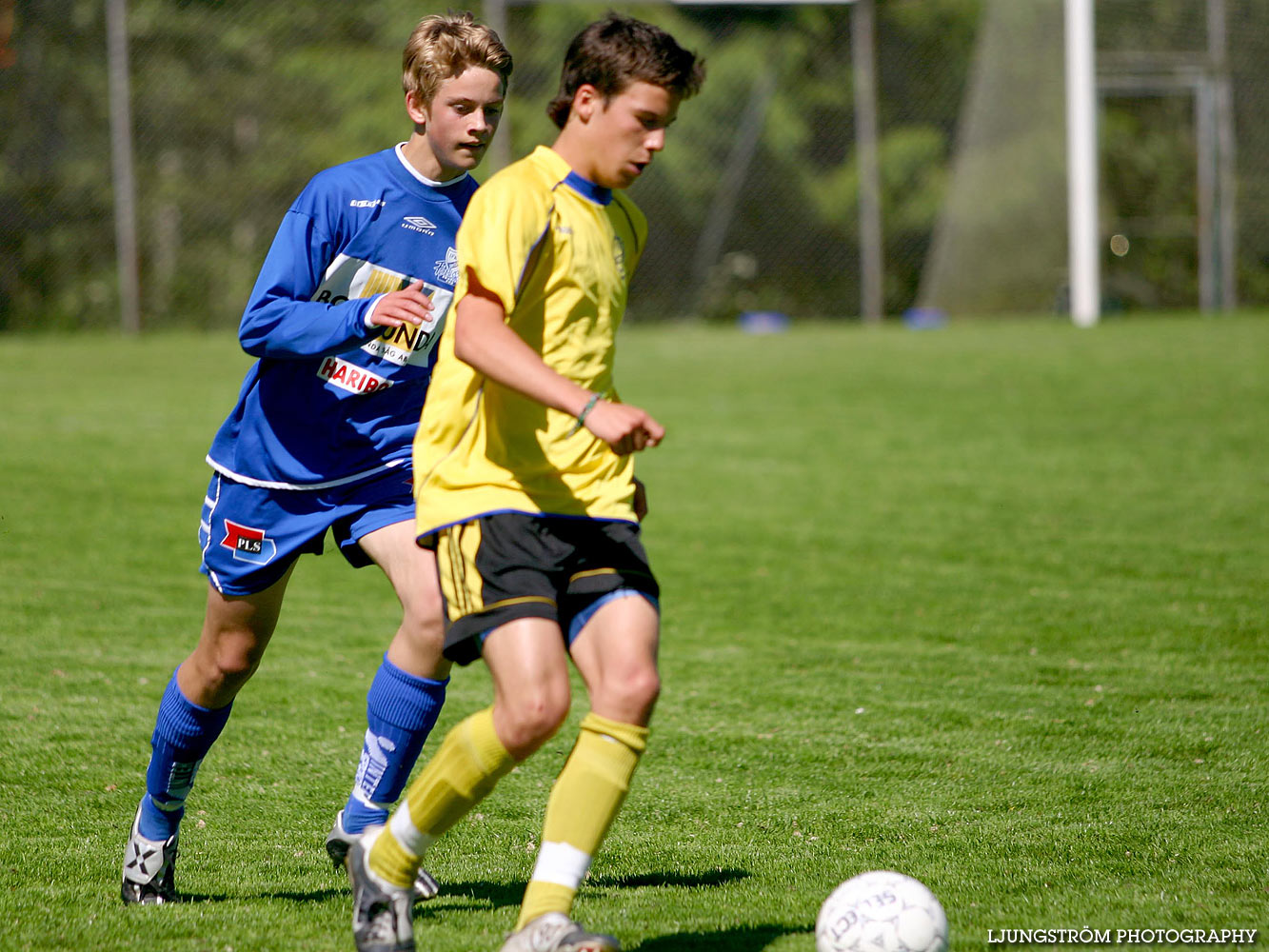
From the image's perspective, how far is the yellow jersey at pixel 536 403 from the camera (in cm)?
289

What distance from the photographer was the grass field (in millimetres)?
3566

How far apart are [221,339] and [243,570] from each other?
52.9 feet

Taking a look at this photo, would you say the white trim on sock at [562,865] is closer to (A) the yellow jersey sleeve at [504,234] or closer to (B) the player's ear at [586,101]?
(A) the yellow jersey sleeve at [504,234]

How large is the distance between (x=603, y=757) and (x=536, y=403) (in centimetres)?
69

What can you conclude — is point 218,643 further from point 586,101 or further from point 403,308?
point 586,101

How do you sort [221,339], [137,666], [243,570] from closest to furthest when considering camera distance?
1. [243,570]
2. [137,666]
3. [221,339]

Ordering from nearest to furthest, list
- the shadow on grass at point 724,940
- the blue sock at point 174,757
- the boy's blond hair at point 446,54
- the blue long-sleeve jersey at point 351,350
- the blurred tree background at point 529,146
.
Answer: the shadow on grass at point 724,940 < the boy's blond hair at point 446,54 < the blue long-sleeve jersey at point 351,350 < the blue sock at point 174,757 < the blurred tree background at point 529,146

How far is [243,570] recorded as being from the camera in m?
3.54

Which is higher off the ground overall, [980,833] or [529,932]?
[529,932]

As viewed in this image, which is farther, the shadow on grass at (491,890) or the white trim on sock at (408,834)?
the shadow on grass at (491,890)

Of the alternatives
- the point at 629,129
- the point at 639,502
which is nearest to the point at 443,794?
the point at 639,502

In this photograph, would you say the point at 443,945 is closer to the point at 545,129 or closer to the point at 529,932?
the point at 529,932

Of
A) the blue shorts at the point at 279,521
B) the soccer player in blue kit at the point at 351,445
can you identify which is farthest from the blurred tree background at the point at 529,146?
the blue shorts at the point at 279,521

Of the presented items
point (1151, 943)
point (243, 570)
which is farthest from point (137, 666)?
point (1151, 943)
